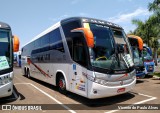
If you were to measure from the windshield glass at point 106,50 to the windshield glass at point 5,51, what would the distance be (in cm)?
340

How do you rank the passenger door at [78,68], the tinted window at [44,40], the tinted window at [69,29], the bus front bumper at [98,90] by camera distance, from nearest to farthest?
the bus front bumper at [98,90], the passenger door at [78,68], the tinted window at [69,29], the tinted window at [44,40]

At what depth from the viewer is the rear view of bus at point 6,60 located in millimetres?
7734

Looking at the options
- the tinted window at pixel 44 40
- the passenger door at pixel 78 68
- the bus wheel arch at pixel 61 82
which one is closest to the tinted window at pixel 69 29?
the passenger door at pixel 78 68

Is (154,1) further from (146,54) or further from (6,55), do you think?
(6,55)

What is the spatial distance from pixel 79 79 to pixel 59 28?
3.07 meters

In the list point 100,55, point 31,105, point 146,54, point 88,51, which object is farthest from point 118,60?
point 146,54

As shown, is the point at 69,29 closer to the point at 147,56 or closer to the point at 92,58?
the point at 92,58

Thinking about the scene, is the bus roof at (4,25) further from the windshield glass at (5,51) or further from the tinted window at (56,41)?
the tinted window at (56,41)

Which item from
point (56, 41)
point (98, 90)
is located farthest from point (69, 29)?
point (98, 90)

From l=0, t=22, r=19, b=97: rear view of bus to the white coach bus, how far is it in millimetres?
2247

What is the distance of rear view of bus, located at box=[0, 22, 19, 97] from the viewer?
7734mm

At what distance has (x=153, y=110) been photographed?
680cm

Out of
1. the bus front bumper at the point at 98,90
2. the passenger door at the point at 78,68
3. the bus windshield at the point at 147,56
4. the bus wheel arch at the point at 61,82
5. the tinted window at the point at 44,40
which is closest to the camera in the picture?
the bus front bumper at the point at 98,90

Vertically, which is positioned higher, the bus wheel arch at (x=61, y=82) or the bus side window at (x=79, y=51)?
the bus side window at (x=79, y=51)
